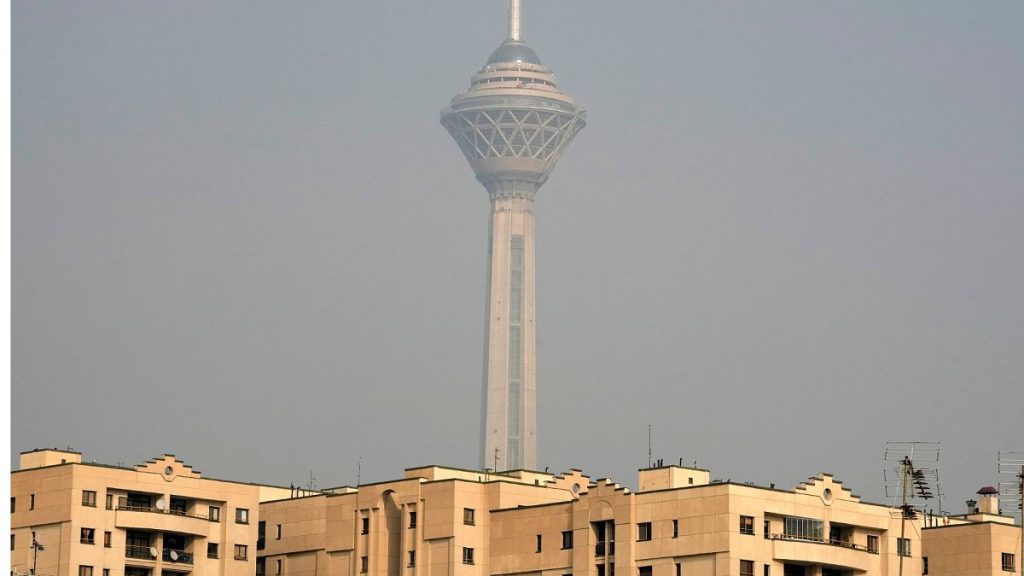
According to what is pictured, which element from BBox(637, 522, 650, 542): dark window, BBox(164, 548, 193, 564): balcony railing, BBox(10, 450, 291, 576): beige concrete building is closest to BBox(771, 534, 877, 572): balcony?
BBox(637, 522, 650, 542): dark window

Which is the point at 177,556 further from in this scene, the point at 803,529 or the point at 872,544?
the point at 872,544

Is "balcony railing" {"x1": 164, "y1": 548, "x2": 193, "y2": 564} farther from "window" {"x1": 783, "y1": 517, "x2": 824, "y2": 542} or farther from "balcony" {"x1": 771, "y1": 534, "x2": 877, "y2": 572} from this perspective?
"window" {"x1": 783, "y1": 517, "x2": 824, "y2": 542}

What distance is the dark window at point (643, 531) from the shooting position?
11650 centimetres

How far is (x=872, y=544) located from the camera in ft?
401

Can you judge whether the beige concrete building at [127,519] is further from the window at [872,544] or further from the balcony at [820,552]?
the window at [872,544]

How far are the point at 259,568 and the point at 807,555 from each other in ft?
145

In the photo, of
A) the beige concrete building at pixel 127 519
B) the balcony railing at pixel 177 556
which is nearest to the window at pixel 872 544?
the beige concrete building at pixel 127 519

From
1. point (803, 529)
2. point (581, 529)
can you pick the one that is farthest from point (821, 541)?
point (581, 529)

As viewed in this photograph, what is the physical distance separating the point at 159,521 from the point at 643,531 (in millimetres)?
34887

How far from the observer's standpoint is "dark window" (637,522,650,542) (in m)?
116

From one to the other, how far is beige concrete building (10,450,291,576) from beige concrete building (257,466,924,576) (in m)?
5.71

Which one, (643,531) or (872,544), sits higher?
(872,544)

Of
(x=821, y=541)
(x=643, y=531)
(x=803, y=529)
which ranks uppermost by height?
(x=803, y=529)

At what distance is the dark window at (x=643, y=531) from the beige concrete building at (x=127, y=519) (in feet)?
106
